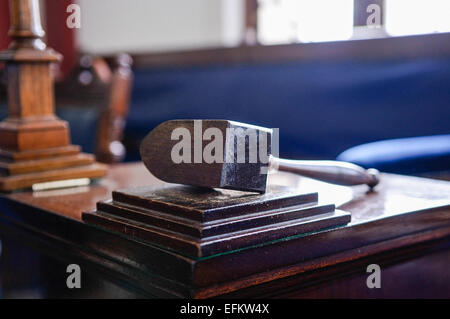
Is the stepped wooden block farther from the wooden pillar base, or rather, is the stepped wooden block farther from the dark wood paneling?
the dark wood paneling

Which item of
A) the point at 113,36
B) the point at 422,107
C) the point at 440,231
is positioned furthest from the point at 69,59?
the point at 440,231

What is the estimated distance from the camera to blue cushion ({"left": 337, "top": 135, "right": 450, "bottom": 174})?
5.66ft

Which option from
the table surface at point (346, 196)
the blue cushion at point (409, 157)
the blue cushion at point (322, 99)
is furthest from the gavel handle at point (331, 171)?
the blue cushion at point (322, 99)

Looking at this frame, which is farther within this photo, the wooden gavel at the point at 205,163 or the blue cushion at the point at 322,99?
the blue cushion at the point at 322,99

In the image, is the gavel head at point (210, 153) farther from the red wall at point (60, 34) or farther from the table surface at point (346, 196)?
the red wall at point (60, 34)

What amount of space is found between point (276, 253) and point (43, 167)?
2.56 feet

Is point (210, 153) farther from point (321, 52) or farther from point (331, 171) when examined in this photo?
point (321, 52)

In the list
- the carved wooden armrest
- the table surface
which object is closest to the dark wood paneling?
the carved wooden armrest

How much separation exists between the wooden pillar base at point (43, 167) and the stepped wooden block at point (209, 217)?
43cm

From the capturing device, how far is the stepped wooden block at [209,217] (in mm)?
803

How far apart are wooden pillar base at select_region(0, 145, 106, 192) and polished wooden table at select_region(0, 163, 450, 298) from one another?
4cm
